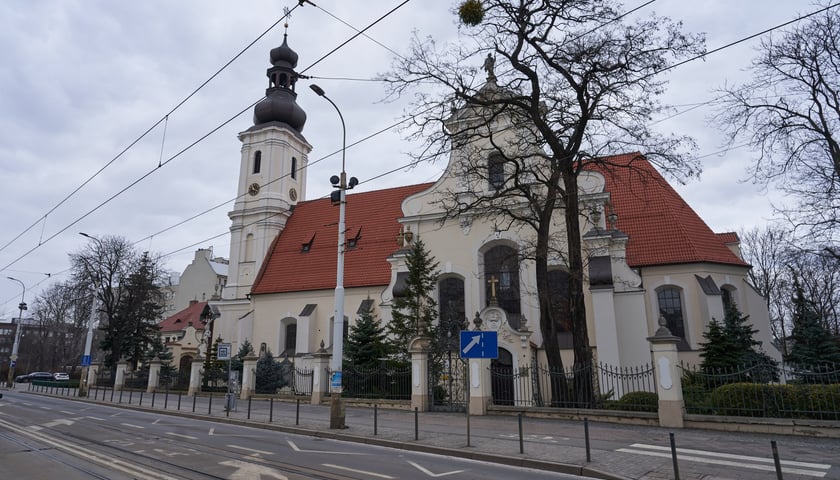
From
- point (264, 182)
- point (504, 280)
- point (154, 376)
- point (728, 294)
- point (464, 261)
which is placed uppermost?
point (264, 182)

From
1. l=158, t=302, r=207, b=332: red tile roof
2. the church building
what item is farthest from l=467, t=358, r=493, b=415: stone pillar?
l=158, t=302, r=207, b=332: red tile roof

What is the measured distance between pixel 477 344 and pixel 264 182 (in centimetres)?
2855

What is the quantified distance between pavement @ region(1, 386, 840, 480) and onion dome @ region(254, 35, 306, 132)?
82.2 feet

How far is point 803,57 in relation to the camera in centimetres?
1762

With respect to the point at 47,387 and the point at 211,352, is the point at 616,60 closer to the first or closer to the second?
the point at 211,352

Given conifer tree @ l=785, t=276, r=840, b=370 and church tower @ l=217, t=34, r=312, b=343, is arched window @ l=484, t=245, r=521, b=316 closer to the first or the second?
conifer tree @ l=785, t=276, r=840, b=370

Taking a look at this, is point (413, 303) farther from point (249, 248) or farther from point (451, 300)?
point (249, 248)

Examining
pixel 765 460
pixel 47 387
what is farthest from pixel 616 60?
pixel 47 387

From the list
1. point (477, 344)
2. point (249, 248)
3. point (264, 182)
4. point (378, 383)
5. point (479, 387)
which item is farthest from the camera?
point (264, 182)

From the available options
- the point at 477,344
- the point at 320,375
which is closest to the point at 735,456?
the point at 477,344

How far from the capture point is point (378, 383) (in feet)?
67.2

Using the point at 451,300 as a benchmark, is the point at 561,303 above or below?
below

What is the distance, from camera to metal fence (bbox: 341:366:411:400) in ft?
64.4

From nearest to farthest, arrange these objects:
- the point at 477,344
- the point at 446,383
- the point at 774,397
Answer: the point at 477,344 → the point at 774,397 → the point at 446,383
